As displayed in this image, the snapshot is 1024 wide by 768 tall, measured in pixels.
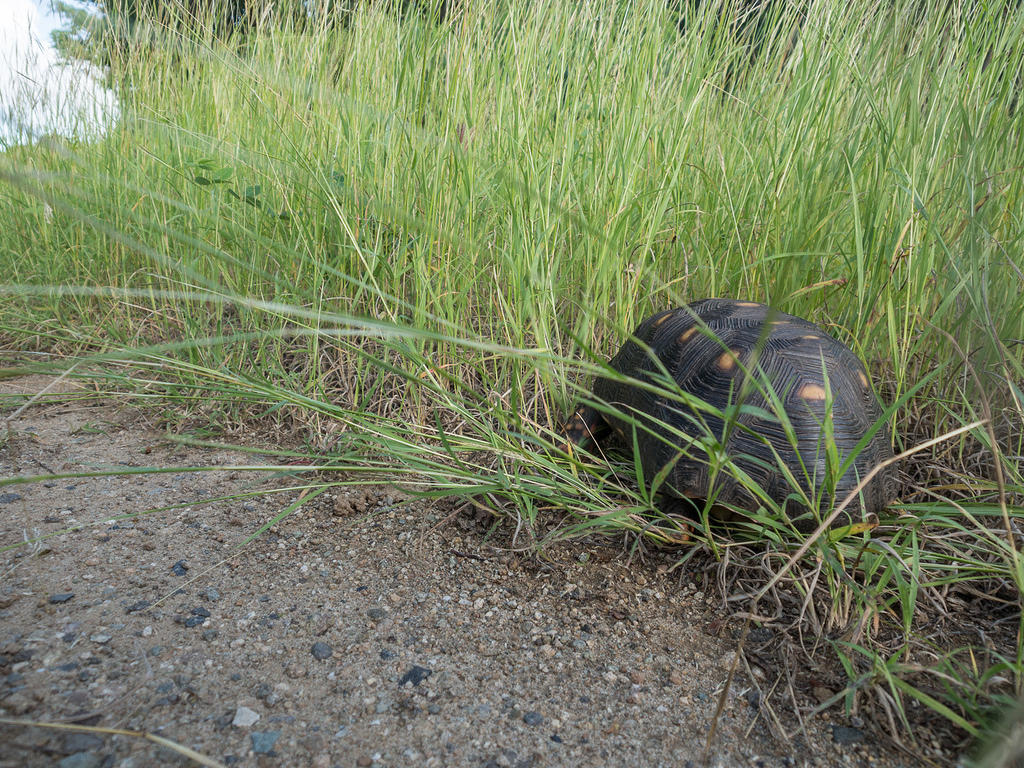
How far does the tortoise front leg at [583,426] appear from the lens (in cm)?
172

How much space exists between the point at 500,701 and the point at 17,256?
10.9 ft

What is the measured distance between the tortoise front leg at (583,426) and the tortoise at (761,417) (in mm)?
127

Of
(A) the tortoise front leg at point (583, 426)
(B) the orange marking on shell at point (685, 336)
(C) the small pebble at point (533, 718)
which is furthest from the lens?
(A) the tortoise front leg at point (583, 426)

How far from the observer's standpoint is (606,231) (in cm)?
171

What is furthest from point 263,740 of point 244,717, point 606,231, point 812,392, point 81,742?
point 606,231

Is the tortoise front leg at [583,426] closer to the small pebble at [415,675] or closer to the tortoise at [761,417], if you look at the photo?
the tortoise at [761,417]

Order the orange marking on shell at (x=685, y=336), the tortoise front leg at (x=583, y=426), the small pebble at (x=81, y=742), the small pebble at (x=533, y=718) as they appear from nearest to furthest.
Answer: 1. the small pebble at (x=81, y=742)
2. the small pebble at (x=533, y=718)
3. the orange marking on shell at (x=685, y=336)
4. the tortoise front leg at (x=583, y=426)

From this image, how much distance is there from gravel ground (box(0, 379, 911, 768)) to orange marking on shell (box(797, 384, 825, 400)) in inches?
19.5

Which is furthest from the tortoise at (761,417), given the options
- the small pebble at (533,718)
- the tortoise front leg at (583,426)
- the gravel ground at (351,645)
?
the small pebble at (533,718)

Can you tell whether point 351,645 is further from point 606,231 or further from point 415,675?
point 606,231

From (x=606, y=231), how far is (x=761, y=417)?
0.72 meters

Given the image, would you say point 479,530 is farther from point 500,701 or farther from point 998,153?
point 998,153

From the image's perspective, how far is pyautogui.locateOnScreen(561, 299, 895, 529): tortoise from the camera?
4.36 ft

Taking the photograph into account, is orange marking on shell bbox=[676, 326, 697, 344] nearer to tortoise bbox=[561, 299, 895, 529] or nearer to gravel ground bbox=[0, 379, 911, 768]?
tortoise bbox=[561, 299, 895, 529]
